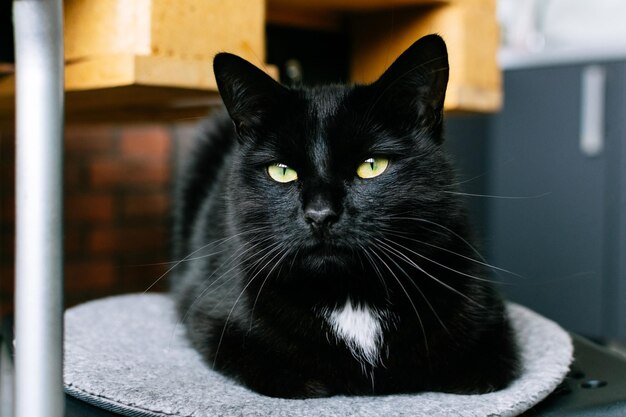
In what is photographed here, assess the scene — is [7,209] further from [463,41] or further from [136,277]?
[463,41]

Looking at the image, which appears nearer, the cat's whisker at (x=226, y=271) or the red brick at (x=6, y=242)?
the cat's whisker at (x=226, y=271)

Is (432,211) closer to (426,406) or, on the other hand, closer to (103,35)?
(426,406)

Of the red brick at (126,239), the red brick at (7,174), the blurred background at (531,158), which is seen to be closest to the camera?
the blurred background at (531,158)

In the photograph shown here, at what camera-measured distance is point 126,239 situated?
2.51 m

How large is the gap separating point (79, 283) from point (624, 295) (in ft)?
5.55

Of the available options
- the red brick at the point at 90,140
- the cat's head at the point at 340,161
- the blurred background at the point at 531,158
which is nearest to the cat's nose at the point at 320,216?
the cat's head at the point at 340,161

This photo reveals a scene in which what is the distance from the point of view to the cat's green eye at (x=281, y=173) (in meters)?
0.89

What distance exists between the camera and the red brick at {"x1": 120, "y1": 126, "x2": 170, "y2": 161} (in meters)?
2.44

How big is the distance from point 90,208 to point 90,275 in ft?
0.75

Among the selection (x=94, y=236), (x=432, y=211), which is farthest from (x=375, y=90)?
(x=94, y=236)

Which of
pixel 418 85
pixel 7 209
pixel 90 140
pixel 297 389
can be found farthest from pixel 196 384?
pixel 90 140

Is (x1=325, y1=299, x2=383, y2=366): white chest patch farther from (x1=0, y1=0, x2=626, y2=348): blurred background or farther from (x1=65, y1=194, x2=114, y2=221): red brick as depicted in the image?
(x1=65, y1=194, x2=114, y2=221): red brick

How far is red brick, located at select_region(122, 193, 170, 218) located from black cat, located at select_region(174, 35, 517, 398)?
1.60 m

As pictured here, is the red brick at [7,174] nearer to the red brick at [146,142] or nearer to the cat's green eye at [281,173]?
the red brick at [146,142]
